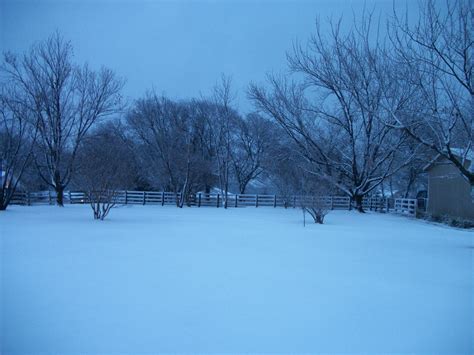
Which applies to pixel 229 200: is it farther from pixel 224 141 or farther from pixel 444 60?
pixel 444 60

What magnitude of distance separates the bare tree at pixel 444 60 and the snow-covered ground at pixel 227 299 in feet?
9.37

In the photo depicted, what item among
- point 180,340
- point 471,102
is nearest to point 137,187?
point 471,102

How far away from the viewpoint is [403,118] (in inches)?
488

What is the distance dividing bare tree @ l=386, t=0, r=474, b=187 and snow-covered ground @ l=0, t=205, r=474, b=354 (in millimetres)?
2857

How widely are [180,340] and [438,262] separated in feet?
17.5

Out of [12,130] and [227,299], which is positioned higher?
[12,130]

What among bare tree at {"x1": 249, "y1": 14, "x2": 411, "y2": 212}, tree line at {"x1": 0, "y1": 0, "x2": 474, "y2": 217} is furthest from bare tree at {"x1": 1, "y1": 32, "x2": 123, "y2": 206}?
bare tree at {"x1": 249, "y1": 14, "x2": 411, "y2": 212}

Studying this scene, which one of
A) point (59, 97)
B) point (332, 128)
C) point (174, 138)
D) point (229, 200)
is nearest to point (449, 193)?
point (332, 128)

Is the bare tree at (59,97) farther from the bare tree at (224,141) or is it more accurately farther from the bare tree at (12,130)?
the bare tree at (224,141)

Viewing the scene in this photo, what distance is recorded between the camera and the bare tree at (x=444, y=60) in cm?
755

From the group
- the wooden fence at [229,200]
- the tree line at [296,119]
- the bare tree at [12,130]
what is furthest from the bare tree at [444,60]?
the bare tree at [12,130]

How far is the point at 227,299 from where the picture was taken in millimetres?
3752

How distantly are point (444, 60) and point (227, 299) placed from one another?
7556 mm

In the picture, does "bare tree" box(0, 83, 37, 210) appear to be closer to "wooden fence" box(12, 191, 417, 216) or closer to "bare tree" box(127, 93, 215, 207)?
"wooden fence" box(12, 191, 417, 216)
